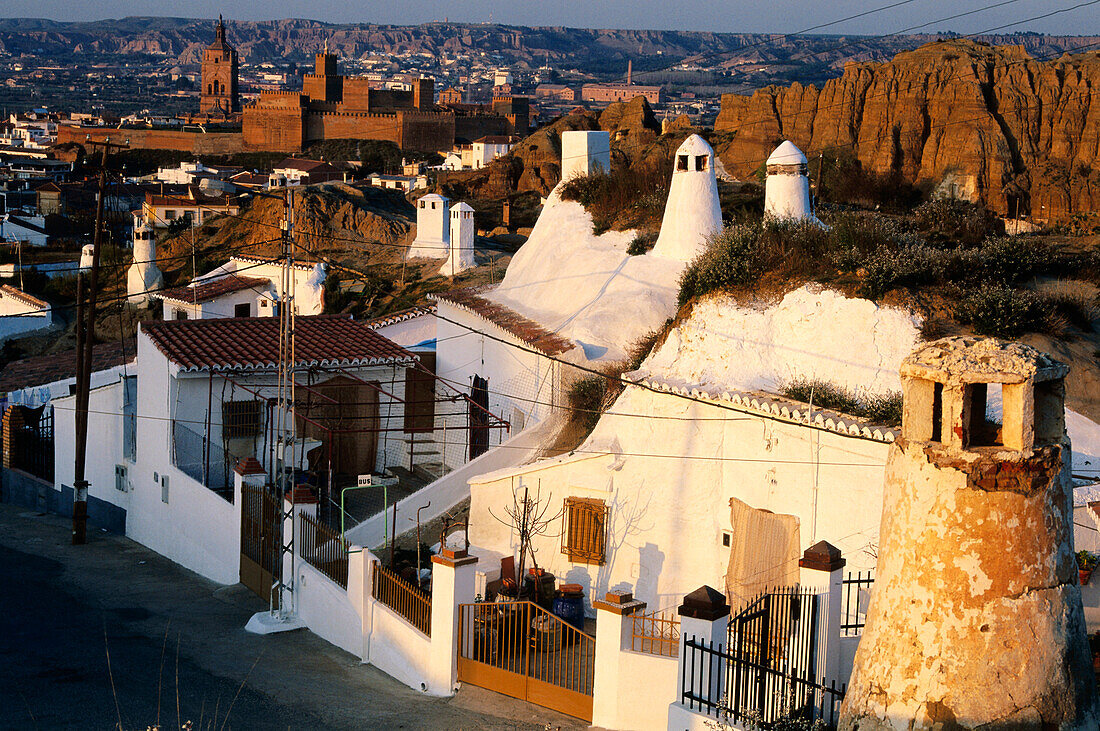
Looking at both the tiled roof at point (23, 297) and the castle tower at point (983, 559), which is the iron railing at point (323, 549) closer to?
the castle tower at point (983, 559)

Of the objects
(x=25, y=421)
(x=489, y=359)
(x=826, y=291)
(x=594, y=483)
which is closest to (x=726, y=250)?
(x=826, y=291)

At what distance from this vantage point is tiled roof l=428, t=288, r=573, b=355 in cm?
1875

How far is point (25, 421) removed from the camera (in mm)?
25547

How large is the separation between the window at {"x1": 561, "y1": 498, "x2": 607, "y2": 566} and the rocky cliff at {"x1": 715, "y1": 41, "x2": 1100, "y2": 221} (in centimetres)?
2730

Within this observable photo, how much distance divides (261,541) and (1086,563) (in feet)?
33.7

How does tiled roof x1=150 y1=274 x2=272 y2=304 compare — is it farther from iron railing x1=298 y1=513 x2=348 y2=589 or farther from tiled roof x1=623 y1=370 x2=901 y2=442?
tiled roof x1=623 y1=370 x2=901 y2=442

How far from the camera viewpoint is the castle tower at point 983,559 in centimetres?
542

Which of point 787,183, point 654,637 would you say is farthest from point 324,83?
point 654,637

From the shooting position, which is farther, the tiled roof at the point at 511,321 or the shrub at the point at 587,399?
the tiled roof at the point at 511,321

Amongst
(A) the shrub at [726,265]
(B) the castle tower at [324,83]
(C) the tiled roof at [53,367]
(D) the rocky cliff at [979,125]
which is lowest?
(C) the tiled roof at [53,367]

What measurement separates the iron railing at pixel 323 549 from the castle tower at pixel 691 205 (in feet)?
28.1

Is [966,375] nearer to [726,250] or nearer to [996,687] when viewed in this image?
[996,687]

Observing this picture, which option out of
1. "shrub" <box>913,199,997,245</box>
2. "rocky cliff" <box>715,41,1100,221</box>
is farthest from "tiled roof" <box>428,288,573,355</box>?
"rocky cliff" <box>715,41,1100,221</box>

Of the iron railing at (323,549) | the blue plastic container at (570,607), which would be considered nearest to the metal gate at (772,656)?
the blue plastic container at (570,607)
